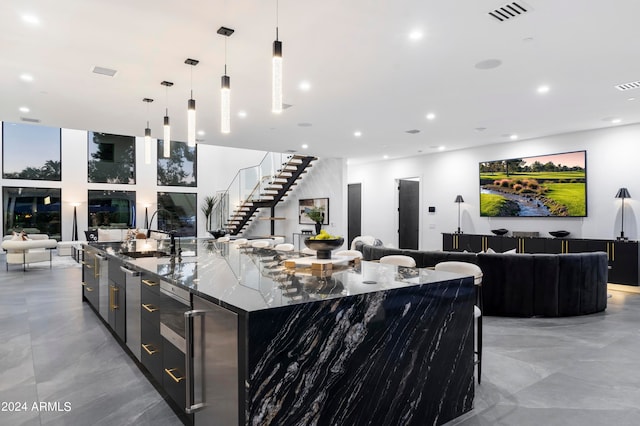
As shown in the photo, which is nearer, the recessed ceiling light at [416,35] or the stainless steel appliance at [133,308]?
the stainless steel appliance at [133,308]

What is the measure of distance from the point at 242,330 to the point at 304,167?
1175 centimetres

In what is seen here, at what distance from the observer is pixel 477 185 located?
33.7 feet

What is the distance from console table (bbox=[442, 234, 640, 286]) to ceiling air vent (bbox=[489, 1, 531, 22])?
5898 mm

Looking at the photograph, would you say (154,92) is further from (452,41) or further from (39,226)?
(39,226)

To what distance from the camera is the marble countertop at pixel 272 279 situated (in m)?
2.04

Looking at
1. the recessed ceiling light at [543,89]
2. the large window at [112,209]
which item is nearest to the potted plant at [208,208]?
the large window at [112,209]

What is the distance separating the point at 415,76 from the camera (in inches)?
204

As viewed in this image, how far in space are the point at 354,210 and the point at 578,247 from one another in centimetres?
744

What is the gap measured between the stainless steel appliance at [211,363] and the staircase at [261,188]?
36.9 ft

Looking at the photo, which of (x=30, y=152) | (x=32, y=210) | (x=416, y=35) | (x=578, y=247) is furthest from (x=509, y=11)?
(x=30, y=152)

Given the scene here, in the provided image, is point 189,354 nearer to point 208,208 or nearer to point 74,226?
point 74,226

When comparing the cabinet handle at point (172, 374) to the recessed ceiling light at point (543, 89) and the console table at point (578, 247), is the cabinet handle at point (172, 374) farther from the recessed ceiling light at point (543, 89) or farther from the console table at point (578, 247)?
the console table at point (578, 247)


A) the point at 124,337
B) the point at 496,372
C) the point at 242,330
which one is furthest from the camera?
the point at 124,337

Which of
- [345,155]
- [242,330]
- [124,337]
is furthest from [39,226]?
[242,330]
